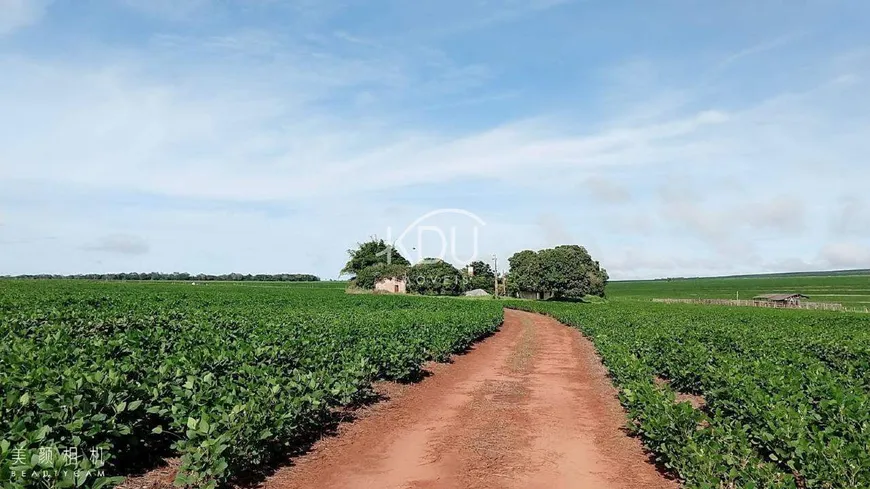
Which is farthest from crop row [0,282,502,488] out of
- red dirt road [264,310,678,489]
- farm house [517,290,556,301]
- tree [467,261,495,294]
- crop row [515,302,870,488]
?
tree [467,261,495,294]

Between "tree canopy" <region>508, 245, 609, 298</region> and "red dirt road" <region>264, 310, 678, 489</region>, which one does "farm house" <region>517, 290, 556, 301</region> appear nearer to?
"tree canopy" <region>508, 245, 609, 298</region>

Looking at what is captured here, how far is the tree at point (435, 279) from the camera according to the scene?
90.5m

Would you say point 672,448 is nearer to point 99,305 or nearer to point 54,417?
point 54,417

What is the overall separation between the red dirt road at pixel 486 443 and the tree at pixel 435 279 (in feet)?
243

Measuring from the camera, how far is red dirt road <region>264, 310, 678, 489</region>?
775 centimetres

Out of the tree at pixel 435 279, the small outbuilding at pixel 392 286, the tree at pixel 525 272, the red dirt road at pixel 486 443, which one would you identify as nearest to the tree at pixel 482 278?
the tree at pixel 525 272

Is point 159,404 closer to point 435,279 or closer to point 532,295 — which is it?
point 435,279

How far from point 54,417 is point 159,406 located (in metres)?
1.58

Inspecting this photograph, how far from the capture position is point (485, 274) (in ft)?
372

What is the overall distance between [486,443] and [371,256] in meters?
112

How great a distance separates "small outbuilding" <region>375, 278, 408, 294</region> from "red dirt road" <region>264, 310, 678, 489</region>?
76477 millimetres

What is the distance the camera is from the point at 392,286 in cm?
9425

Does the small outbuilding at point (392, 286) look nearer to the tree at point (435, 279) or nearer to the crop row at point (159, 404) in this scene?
the tree at point (435, 279)

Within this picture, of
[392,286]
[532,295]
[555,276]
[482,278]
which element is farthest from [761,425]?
[482,278]
